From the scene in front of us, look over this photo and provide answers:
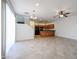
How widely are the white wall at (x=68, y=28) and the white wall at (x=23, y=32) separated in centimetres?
476

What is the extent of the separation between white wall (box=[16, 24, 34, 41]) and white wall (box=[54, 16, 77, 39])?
187 inches

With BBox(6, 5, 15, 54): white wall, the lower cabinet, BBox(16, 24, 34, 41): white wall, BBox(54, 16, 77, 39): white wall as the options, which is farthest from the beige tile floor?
the lower cabinet

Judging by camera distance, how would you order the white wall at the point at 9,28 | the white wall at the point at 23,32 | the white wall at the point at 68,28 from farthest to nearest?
the white wall at the point at 68,28 < the white wall at the point at 23,32 < the white wall at the point at 9,28

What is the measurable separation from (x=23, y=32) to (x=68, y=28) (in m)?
5.77

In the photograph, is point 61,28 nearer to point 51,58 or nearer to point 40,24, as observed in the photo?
point 40,24

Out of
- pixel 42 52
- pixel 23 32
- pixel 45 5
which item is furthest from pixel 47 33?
pixel 42 52

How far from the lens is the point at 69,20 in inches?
452

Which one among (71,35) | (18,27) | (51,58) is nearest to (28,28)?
(18,27)

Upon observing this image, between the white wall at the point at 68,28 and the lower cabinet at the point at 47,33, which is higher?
the white wall at the point at 68,28

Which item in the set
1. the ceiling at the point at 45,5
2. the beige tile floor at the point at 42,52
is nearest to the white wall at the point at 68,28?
the ceiling at the point at 45,5

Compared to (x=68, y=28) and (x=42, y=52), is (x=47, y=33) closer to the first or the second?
(x=68, y=28)

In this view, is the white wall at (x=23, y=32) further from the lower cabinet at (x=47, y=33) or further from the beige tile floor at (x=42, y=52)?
the lower cabinet at (x=47, y=33)

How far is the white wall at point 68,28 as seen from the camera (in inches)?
414

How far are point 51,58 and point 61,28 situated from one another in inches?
390
